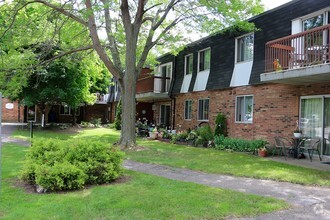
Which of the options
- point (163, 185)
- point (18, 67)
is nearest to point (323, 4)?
point (163, 185)

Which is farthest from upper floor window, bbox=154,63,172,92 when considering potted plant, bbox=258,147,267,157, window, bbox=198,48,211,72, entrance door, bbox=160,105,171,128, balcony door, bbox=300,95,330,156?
balcony door, bbox=300,95,330,156

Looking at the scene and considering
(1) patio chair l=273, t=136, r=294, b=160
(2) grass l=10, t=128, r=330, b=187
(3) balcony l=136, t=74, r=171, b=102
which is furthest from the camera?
(3) balcony l=136, t=74, r=171, b=102

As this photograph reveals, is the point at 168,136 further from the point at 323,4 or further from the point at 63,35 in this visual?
the point at 323,4

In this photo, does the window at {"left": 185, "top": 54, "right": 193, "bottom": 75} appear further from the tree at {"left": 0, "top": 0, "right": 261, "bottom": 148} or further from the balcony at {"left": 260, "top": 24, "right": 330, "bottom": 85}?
the balcony at {"left": 260, "top": 24, "right": 330, "bottom": 85}

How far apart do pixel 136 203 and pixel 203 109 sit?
569 inches

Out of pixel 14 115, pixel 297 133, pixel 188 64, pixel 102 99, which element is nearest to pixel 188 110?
pixel 188 64

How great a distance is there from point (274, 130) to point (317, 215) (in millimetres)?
9145

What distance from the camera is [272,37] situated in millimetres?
14133

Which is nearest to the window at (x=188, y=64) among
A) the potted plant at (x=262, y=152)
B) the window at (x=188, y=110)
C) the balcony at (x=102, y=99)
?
the window at (x=188, y=110)

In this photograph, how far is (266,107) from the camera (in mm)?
14578

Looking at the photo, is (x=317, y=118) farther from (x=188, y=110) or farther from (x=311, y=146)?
(x=188, y=110)

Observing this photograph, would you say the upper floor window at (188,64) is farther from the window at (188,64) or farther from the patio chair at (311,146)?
the patio chair at (311,146)

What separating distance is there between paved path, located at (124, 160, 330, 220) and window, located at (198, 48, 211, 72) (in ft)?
35.5

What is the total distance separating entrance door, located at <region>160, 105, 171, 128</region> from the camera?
984 inches
